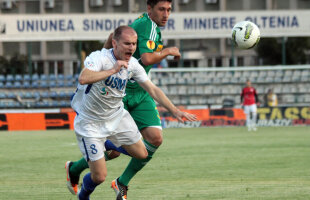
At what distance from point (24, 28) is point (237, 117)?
10987mm

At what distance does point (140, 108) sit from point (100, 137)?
4.16ft

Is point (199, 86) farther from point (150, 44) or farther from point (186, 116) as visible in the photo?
point (186, 116)

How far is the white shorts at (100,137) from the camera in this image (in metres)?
6.55

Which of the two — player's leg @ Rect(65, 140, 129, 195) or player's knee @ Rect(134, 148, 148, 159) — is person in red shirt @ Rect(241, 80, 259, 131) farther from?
player's knee @ Rect(134, 148, 148, 159)

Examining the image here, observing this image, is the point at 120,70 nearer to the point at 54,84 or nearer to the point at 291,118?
the point at 291,118

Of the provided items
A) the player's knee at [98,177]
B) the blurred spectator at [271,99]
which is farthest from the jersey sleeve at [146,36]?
the blurred spectator at [271,99]

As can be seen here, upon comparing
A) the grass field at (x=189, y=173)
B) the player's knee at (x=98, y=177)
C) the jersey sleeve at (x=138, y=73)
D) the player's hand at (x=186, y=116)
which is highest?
the jersey sleeve at (x=138, y=73)

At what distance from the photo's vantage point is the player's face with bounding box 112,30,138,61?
6215 millimetres

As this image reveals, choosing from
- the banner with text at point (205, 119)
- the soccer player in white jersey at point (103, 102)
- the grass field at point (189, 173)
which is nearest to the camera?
the soccer player in white jersey at point (103, 102)

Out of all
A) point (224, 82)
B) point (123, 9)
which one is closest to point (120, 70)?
point (224, 82)

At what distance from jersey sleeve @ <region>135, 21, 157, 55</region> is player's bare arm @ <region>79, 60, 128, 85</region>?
137cm

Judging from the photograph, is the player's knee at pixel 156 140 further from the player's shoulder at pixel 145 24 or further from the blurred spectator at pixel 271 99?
the blurred spectator at pixel 271 99

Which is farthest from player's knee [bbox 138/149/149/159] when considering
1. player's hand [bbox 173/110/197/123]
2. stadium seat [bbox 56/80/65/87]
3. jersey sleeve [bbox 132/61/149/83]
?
stadium seat [bbox 56/80/65/87]

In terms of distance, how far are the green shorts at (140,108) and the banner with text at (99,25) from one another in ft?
72.0
